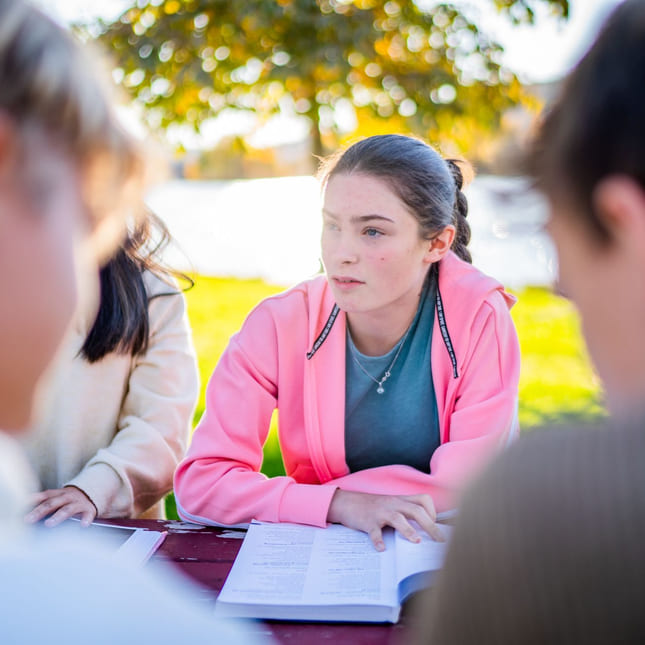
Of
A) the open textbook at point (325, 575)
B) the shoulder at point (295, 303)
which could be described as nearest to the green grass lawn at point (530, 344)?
the shoulder at point (295, 303)

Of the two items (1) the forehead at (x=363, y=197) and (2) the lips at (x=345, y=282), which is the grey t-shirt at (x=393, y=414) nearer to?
(2) the lips at (x=345, y=282)

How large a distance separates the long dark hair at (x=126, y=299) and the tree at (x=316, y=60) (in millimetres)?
2969

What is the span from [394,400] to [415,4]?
419 cm

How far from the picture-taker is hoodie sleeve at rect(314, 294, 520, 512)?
1.96 m

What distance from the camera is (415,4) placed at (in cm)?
560

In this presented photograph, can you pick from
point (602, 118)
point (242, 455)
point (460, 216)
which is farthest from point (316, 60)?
point (602, 118)

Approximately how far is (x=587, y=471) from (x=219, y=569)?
3.66 feet

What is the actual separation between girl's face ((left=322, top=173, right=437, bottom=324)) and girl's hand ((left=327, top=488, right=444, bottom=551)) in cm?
60

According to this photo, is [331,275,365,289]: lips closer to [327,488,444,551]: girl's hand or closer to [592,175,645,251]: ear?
[327,488,444,551]: girl's hand

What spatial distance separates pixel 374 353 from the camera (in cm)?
235

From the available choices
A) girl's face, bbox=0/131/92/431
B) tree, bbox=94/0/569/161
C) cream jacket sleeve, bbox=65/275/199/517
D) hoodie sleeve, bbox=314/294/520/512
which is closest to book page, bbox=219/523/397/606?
hoodie sleeve, bbox=314/294/520/512

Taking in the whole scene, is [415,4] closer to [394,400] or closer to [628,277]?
[394,400]

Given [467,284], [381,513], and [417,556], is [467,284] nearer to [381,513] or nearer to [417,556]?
[381,513]

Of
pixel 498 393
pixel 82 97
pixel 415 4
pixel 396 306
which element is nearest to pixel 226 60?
pixel 415 4
